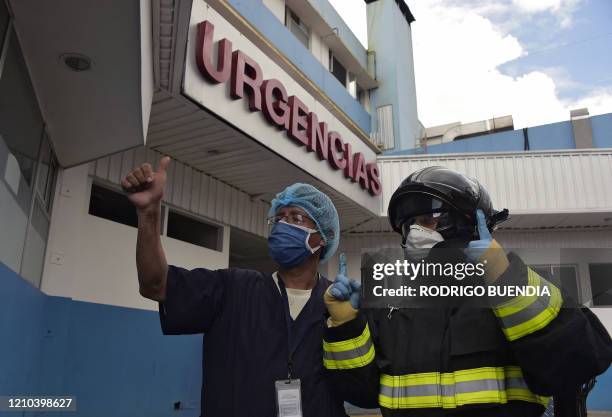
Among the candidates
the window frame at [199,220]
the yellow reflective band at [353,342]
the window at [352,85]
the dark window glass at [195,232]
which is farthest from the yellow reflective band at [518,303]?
the window at [352,85]

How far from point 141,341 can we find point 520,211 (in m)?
7.45

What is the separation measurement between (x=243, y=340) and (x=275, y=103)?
16.1 ft

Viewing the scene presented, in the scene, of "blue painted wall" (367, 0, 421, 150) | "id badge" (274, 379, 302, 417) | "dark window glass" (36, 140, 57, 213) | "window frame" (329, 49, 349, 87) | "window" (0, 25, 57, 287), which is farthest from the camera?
"blue painted wall" (367, 0, 421, 150)

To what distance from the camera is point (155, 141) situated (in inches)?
252

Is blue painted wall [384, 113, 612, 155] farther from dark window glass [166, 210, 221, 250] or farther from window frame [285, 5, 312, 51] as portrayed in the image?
dark window glass [166, 210, 221, 250]

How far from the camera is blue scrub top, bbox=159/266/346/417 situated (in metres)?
2.02

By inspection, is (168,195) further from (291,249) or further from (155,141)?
(291,249)

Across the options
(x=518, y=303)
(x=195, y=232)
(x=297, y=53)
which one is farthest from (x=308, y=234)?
(x=297, y=53)

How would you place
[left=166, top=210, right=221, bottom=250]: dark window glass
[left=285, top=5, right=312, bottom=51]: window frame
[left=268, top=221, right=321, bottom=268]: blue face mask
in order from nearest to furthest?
[left=268, top=221, right=321, bottom=268]: blue face mask → [left=166, top=210, right=221, bottom=250]: dark window glass → [left=285, top=5, right=312, bottom=51]: window frame

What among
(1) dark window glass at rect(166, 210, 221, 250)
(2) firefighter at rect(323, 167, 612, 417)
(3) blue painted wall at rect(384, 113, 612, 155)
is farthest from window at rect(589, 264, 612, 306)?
(3) blue painted wall at rect(384, 113, 612, 155)

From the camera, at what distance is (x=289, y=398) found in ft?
6.40

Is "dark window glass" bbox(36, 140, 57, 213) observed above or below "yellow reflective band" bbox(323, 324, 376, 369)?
above

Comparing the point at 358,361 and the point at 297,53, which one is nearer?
the point at 358,361

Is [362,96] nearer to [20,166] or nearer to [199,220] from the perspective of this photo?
[199,220]
